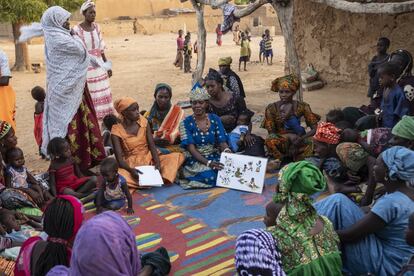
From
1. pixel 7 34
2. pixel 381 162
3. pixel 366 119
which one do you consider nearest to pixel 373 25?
pixel 366 119

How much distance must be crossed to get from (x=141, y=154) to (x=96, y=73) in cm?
178

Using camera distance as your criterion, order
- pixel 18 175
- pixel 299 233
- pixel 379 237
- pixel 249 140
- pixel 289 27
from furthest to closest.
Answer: pixel 289 27 < pixel 249 140 < pixel 18 175 < pixel 379 237 < pixel 299 233

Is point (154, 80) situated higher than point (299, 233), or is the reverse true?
point (299, 233)

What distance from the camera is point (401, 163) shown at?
115 inches

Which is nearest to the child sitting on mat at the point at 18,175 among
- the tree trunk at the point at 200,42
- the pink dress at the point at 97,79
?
the pink dress at the point at 97,79

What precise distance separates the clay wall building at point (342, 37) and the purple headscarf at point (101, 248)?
29.8 feet

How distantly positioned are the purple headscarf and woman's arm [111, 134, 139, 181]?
3.15 meters

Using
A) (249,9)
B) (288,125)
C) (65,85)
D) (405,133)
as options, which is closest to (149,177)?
(65,85)

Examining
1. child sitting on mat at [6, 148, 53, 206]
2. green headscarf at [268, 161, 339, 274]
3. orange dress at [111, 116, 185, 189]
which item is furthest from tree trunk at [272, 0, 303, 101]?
green headscarf at [268, 161, 339, 274]

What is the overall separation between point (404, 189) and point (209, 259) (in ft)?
5.55

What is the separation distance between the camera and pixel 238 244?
8.68 feet

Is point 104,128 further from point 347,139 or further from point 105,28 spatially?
point 105,28

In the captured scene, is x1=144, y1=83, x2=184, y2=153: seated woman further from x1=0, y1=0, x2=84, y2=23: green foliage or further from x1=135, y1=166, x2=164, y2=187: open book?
x1=0, y1=0, x2=84, y2=23: green foliage

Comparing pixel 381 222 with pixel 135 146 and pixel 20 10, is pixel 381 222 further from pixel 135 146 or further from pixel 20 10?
pixel 20 10
